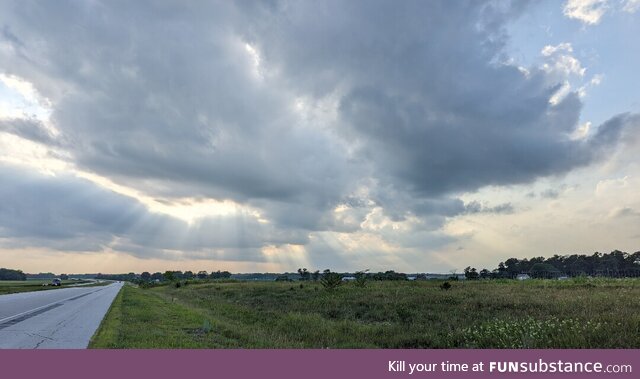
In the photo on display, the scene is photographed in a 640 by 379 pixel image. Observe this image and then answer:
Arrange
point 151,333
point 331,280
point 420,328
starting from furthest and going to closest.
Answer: point 331,280 < point 420,328 < point 151,333

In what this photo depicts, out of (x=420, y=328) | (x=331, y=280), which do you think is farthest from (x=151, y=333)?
(x=331, y=280)

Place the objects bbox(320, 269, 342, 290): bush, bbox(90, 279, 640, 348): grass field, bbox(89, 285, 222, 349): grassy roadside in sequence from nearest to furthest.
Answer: bbox(90, 279, 640, 348): grass field, bbox(89, 285, 222, 349): grassy roadside, bbox(320, 269, 342, 290): bush

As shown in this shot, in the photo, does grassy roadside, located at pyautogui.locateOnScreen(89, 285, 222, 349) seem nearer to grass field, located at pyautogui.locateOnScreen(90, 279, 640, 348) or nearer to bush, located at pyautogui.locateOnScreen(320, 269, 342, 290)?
grass field, located at pyautogui.locateOnScreen(90, 279, 640, 348)

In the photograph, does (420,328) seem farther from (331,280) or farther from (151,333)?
(331,280)

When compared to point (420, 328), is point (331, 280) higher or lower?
higher

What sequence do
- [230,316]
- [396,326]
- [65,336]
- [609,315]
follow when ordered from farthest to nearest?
[230,316] < [396,326] < [609,315] < [65,336]

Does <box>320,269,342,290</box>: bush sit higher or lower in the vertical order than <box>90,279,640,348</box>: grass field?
higher

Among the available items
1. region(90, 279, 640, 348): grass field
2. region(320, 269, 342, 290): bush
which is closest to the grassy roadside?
region(90, 279, 640, 348): grass field

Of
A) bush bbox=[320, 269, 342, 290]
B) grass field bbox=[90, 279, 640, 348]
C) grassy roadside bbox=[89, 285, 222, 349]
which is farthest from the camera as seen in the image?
bush bbox=[320, 269, 342, 290]

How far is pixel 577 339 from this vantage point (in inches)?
563

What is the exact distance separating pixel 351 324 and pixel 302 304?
13088mm

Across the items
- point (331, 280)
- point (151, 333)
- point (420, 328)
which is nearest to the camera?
point (151, 333)
